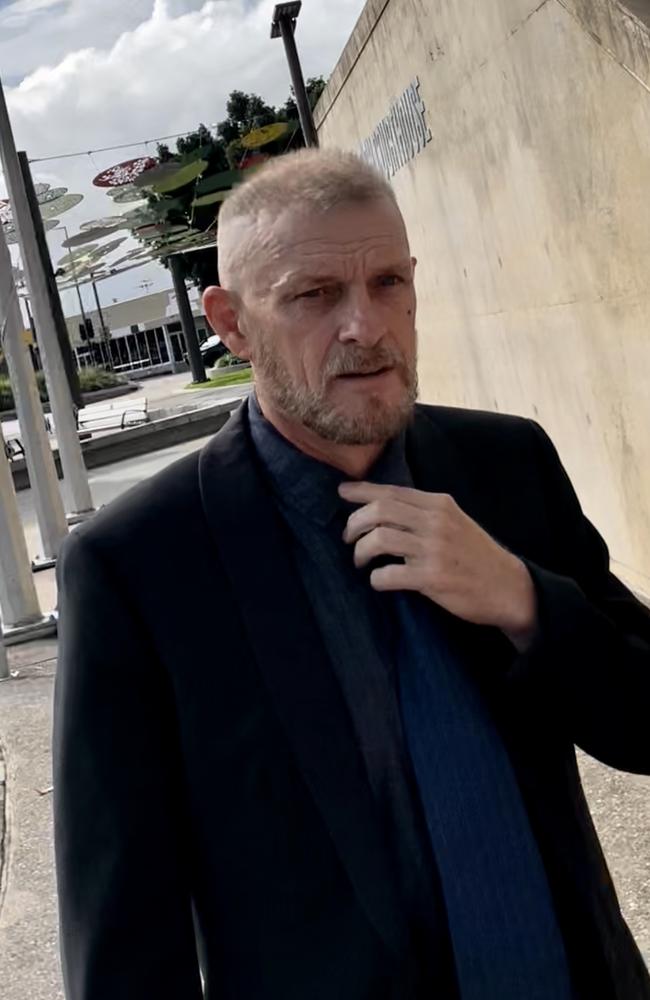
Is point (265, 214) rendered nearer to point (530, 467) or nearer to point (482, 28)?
point (530, 467)

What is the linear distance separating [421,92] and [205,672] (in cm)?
744

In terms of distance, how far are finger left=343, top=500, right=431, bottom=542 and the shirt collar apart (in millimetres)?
62

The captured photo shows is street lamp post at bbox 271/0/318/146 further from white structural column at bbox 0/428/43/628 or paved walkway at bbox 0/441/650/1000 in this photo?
paved walkway at bbox 0/441/650/1000

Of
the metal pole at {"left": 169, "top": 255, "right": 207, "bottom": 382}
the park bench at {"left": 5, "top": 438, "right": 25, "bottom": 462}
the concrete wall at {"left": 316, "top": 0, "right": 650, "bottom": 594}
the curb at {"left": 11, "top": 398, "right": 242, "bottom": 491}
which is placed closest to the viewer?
the concrete wall at {"left": 316, "top": 0, "right": 650, "bottom": 594}

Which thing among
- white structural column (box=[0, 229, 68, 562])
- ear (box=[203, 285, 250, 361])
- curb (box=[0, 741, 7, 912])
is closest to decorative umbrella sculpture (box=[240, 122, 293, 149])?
white structural column (box=[0, 229, 68, 562])

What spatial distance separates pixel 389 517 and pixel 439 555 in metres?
0.07

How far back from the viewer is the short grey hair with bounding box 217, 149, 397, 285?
145 cm

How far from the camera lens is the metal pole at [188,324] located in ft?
138

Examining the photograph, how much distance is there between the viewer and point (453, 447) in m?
1.61

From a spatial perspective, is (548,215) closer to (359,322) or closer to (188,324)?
(359,322)

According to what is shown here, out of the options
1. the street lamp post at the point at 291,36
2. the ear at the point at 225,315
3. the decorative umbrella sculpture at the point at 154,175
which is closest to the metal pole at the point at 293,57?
the street lamp post at the point at 291,36

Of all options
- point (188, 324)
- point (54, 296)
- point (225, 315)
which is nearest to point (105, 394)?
point (188, 324)

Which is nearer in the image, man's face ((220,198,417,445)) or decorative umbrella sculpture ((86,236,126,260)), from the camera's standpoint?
man's face ((220,198,417,445))

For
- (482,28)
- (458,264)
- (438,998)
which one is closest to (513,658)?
(438,998)
